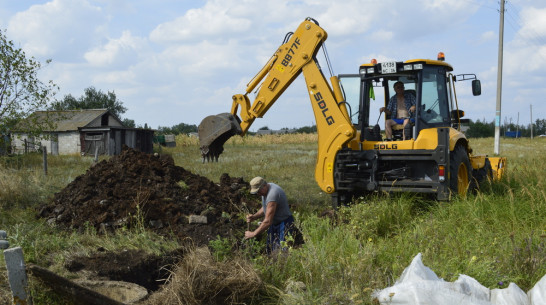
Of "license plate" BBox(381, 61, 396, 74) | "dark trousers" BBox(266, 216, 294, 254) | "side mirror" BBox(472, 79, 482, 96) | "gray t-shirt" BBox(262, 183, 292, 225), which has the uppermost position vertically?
"license plate" BBox(381, 61, 396, 74)

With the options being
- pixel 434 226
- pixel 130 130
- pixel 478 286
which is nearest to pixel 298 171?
pixel 434 226

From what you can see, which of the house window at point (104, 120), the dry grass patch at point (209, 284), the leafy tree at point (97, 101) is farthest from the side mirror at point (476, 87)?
the leafy tree at point (97, 101)

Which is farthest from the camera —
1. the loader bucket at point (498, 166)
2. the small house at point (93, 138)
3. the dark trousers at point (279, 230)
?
the small house at point (93, 138)

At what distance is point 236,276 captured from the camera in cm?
457

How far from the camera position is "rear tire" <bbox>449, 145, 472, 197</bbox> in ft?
26.3

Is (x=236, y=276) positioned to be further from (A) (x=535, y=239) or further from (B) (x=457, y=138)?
(B) (x=457, y=138)

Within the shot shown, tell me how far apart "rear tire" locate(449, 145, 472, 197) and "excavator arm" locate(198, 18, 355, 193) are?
5.65ft

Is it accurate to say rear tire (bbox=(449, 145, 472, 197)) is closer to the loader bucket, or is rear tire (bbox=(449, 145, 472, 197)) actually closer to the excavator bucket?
the loader bucket

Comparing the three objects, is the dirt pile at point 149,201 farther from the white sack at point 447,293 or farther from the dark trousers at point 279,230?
the white sack at point 447,293

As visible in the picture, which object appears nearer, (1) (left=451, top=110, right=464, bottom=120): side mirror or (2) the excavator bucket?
(1) (left=451, top=110, right=464, bottom=120): side mirror

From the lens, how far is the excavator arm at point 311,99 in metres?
8.57

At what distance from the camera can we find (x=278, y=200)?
6.77m

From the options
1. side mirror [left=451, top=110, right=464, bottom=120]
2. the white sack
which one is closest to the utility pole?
side mirror [left=451, top=110, right=464, bottom=120]

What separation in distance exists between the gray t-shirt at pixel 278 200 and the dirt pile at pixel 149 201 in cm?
104
